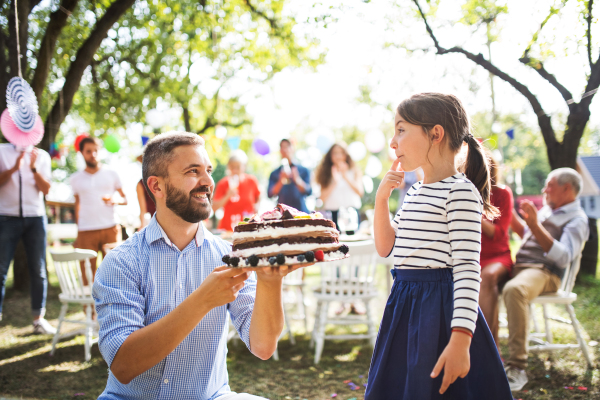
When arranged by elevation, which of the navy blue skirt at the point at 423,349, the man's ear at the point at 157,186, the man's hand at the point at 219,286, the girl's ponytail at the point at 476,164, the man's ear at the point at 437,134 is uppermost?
the man's ear at the point at 437,134

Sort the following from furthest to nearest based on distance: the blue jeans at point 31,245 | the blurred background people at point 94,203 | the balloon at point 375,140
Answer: the balloon at point 375,140 → the blurred background people at point 94,203 → the blue jeans at point 31,245

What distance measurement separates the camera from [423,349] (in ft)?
5.37

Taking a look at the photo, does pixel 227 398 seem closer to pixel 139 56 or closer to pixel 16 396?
pixel 16 396

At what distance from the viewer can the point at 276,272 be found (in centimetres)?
143

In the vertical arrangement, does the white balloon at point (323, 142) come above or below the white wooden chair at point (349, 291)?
above

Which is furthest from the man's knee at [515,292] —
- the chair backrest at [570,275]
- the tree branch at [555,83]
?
the tree branch at [555,83]

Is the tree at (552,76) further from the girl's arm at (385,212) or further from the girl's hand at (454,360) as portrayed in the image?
the girl's hand at (454,360)

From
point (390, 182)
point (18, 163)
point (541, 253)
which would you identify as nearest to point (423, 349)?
point (390, 182)

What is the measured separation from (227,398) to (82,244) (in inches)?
177

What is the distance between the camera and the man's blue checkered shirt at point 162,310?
149 cm

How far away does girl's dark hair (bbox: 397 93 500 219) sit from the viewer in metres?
1.82

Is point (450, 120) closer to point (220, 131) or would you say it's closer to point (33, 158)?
point (33, 158)

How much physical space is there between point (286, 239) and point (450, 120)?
0.89m

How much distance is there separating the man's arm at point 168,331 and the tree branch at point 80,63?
241 inches
